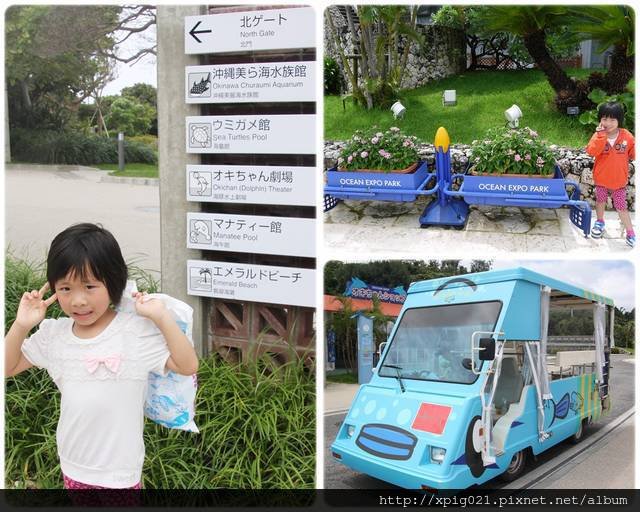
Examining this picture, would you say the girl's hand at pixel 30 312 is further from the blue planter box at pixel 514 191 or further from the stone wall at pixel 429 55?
the stone wall at pixel 429 55

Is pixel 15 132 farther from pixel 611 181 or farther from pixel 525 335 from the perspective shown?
pixel 611 181

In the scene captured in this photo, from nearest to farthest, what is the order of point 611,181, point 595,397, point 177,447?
point 177,447 < point 595,397 < point 611,181

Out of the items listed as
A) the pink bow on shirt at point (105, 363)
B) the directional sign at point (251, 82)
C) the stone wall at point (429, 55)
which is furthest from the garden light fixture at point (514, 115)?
the pink bow on shirt at point (105, 363)

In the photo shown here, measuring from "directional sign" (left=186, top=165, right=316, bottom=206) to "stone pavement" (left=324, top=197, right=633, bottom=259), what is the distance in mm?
1028

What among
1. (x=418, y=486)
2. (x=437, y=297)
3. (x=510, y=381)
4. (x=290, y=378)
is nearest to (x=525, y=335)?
(x=510, y=381)

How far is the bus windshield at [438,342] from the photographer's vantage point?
10.7 feet

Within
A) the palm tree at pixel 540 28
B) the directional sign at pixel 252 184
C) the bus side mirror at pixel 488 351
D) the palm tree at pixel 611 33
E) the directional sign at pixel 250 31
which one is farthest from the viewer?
the palm tree at pixel 540 28

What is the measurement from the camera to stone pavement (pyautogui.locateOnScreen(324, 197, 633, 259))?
454cm

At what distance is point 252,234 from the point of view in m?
3.50

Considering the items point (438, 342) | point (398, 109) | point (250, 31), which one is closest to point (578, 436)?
point (438, 342)

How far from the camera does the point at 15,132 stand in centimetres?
484

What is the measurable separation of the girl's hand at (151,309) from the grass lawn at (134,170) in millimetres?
2717

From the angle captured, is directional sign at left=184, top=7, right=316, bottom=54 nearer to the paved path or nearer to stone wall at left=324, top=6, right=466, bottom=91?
the paved path

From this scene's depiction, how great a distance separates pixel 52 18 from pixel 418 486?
4.07 m
